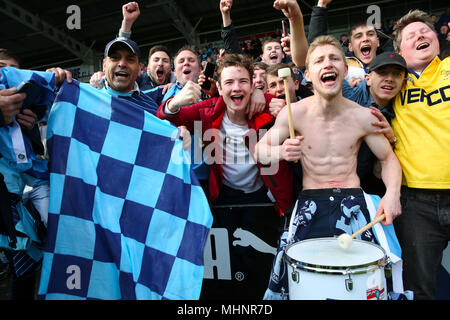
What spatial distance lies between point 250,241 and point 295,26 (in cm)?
181

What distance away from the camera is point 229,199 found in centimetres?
248

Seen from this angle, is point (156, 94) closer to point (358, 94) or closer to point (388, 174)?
point (358, 94)

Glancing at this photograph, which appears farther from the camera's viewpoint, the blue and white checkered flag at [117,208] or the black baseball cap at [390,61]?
the black baseball cap at [390,61]

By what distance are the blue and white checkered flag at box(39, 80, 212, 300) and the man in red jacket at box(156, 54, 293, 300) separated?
0.33 metres

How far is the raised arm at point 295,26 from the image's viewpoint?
246cm

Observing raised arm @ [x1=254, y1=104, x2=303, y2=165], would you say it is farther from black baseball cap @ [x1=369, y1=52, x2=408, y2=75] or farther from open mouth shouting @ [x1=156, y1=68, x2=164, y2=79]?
open mouth shouting @ [x1=156, y1=68, x2=164, y2=79]

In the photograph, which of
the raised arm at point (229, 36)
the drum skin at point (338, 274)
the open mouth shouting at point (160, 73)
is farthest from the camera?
the open mouth shouting at point (160, 73)

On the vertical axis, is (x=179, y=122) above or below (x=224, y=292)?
above

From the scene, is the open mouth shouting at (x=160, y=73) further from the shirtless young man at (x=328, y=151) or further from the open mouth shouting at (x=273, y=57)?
the shirtless young man at (x=328, y=151)

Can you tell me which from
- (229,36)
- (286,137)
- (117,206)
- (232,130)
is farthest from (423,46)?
(117,206)

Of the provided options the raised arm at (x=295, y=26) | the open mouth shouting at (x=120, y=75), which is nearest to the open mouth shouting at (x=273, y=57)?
the raised arm at (x=295, y=26)
